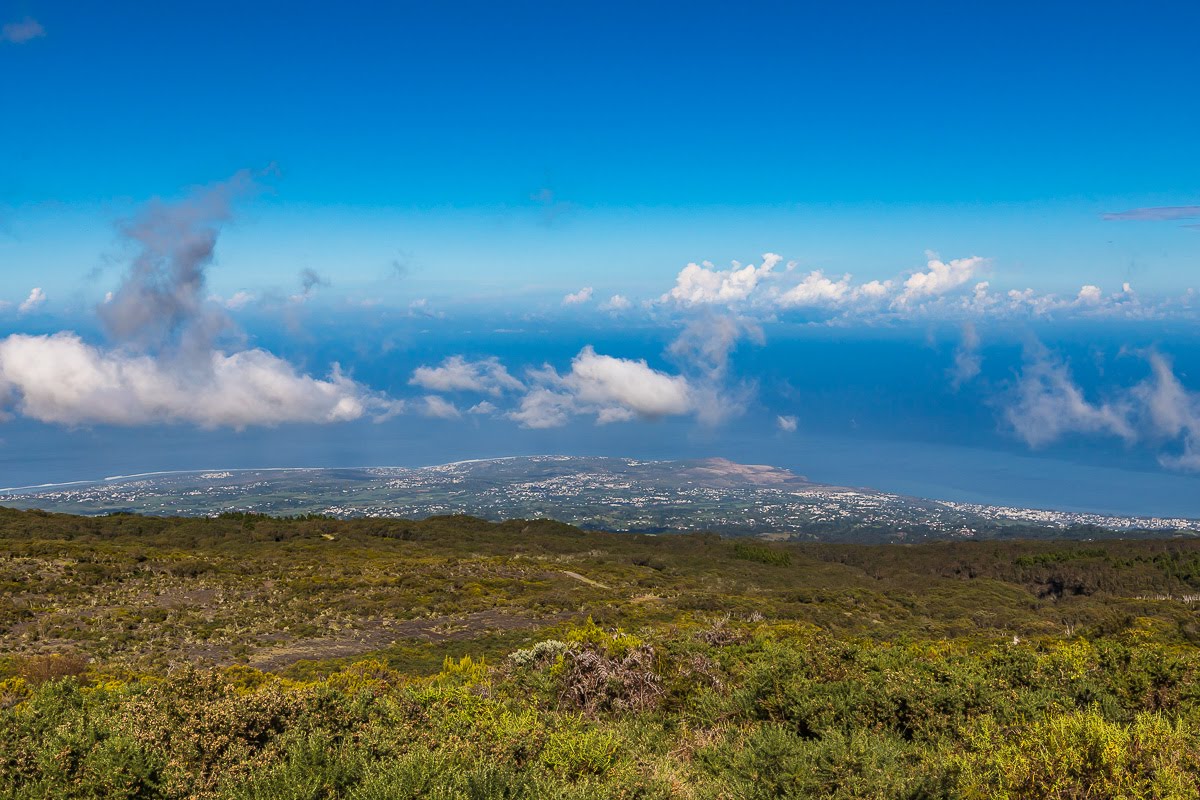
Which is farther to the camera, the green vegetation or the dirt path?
the dirt path

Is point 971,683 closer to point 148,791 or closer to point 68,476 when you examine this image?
point 148,791

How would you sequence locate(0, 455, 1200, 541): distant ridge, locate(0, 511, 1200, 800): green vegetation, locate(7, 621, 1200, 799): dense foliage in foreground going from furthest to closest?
locate(0, 455, 1200, 541): distant ridge
locate(0, 511, 1200, 800): green vegetation
locate(7, 621, 1200, 799): dense foliage in foreground

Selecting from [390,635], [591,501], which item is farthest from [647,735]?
[591,501]

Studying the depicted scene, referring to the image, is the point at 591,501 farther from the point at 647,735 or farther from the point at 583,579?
the point at 647,735

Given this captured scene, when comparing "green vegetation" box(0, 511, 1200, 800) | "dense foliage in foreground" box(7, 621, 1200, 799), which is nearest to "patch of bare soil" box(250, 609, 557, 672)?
"green vegetation" box(0, 511, 1200, 800)

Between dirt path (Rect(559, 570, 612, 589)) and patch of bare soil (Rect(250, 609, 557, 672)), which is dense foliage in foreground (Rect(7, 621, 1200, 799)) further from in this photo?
dirt path (Rect(559, 570, 612, 589))

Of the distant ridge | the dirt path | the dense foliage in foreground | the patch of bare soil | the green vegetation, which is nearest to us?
the dense foliage in foreground

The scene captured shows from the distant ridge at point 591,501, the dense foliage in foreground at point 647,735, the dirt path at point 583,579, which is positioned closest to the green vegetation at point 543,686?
the dense foliage in foreground at point 647,735

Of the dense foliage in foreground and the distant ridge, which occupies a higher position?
the dense foliage in foreground
